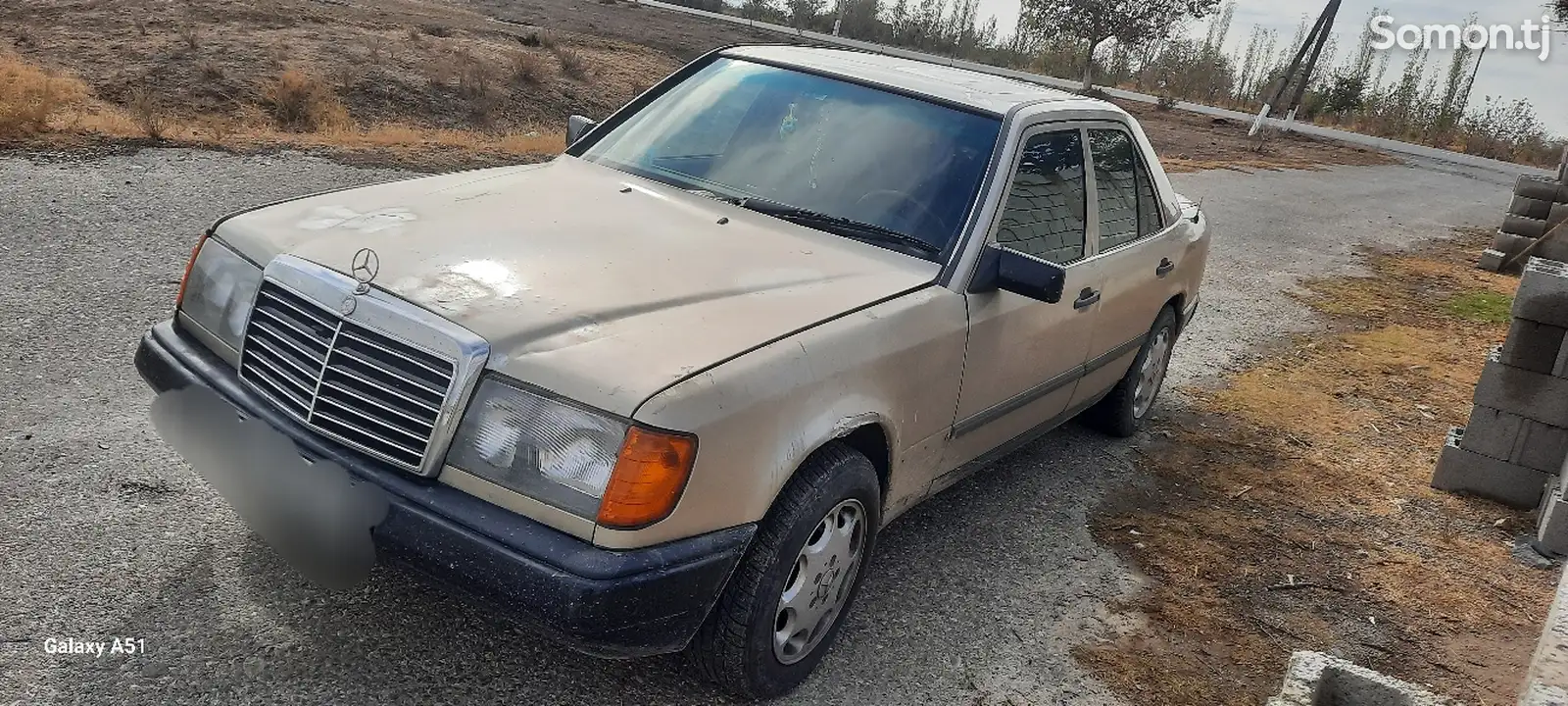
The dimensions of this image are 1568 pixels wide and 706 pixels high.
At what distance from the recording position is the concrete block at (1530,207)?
41.3 ft

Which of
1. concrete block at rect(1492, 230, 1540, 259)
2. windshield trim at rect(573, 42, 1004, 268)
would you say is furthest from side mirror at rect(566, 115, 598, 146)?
concrete block at rect(1492, 230, 1540, 259)

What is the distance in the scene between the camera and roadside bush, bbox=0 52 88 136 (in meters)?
8.27

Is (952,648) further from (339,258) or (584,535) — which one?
(339,258)

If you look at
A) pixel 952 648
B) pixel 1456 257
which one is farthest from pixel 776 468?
pixel 1456 257

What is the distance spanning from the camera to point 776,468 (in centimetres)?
274

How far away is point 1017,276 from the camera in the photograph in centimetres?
348

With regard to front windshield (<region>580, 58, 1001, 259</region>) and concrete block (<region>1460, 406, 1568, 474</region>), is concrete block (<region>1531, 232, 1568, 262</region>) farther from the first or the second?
front windshield (<region>580, 58, 1001, 259</region>)

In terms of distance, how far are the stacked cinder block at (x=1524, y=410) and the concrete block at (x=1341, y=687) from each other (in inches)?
110

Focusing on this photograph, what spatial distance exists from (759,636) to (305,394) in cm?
127

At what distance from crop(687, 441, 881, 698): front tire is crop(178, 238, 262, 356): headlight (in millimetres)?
1466

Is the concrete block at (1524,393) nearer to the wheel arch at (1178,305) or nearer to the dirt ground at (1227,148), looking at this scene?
the wheel arch at (1178,305)

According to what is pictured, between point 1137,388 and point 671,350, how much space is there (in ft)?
11.2

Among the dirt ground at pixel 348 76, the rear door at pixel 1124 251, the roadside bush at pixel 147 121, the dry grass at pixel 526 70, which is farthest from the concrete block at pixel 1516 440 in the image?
the dry grass at pixel 526 70

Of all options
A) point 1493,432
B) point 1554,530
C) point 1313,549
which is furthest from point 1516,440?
point 1313,549
